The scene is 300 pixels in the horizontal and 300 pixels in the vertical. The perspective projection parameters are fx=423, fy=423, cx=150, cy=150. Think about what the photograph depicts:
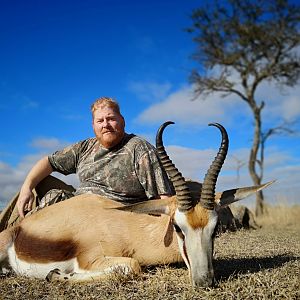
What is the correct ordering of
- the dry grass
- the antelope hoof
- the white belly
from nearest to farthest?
the dry grass < the antelope hoof < the white belly

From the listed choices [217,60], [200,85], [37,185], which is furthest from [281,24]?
[37,185]

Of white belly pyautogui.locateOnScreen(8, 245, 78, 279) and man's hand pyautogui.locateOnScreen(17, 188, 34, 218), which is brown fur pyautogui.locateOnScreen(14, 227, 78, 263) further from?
man's hand pyautogui.locateOnScreen(17, 188, 34, 218)

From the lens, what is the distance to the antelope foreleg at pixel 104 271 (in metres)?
3.93

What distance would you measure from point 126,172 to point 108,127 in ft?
2.16

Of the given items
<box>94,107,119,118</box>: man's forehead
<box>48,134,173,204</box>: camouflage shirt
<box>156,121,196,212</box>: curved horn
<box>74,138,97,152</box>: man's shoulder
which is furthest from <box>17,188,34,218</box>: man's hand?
<box>156,121,196,212</box>: curved horn

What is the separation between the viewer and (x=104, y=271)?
3961 millimetres

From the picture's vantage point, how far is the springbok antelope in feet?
12.2

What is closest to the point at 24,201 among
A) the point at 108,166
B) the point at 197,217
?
the point at 108,166

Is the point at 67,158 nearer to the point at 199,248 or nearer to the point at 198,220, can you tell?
the point at 198,220

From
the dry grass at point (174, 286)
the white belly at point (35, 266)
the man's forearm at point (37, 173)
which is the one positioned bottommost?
the dry grass at point (174, 286)

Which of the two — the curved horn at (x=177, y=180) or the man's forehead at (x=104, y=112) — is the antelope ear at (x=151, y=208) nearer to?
the curved horn at (x=177, y=180)

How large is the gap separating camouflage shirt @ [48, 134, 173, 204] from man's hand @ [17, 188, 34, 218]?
2.50 feet

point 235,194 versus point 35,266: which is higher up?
point 235,194

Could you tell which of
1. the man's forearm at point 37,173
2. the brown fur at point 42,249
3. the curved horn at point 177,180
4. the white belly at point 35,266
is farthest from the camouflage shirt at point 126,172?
the white belly at point 35,266
